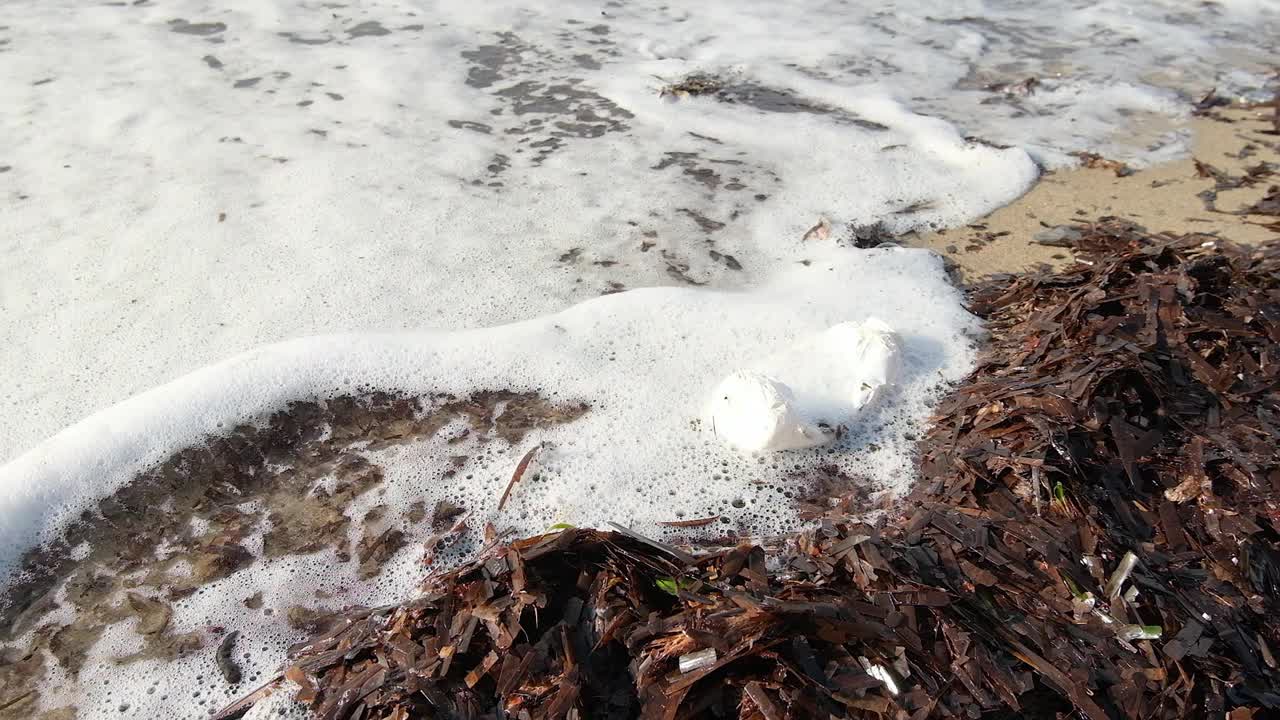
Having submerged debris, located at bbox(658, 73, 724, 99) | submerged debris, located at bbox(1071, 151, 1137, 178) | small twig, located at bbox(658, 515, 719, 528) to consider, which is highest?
submerged debris, located at bbox(658, 73, 724, 99)

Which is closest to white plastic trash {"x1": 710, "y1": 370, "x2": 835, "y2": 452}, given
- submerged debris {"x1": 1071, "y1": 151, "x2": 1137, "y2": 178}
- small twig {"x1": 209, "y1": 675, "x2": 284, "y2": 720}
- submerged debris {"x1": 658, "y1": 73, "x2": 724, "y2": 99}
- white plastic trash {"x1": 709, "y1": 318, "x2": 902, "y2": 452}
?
white plastic trash {"x1": 709, "y1": 318, "x2": 902, "y2": 452}

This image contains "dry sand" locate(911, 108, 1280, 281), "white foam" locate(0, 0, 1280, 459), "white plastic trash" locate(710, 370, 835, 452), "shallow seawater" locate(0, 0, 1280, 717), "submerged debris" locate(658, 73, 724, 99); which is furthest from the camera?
"submerged debris" locate(658, 73, 724, 99)

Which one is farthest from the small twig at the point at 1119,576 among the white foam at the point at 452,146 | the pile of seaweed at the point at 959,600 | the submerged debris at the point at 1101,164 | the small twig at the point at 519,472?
the submerged debris at the point at 1101,164

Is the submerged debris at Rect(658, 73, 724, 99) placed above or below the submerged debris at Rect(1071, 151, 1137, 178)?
above

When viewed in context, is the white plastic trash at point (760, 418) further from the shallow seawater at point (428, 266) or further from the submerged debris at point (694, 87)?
the submerged debris at point (694, 87)

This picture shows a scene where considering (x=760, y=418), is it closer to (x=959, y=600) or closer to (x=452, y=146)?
(x=959, y=600)

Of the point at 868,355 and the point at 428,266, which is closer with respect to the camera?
the point at 868,355

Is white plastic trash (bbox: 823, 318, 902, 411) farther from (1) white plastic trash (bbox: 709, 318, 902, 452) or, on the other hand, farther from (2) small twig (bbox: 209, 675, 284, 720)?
(2) small twig (bbox: 209, 675, 284, 720)

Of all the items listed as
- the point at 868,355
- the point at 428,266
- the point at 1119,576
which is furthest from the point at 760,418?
the point at 428,266
